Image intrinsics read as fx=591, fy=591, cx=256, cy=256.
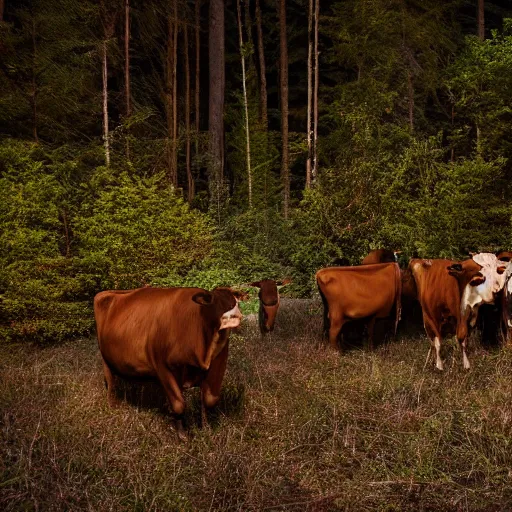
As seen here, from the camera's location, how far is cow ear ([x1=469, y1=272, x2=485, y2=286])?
7.22m

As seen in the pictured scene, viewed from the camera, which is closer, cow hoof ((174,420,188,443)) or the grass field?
the grass field

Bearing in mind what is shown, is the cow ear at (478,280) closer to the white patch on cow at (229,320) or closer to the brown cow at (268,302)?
the brown cow at (268,302)

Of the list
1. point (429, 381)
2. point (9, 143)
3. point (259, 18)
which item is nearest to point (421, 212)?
point (429, 381)

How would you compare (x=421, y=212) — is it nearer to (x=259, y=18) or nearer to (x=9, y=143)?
(x=9, y=143)

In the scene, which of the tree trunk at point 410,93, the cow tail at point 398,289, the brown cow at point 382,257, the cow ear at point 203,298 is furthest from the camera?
the tree trunk at point 410,93

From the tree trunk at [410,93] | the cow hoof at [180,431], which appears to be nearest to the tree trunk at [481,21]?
the tree trunk at [410,93]

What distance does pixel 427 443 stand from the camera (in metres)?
5.07

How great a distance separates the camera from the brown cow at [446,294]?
7387 mm

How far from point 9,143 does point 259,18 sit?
18.2m

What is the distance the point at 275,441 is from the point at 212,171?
14.6 m

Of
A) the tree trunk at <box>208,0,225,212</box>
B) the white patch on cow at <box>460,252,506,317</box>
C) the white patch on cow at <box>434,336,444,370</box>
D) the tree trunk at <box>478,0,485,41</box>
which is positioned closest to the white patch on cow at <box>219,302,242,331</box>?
the white patch on cow at <box>434,336,444,370</box>

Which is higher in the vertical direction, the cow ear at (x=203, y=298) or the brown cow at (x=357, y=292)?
the cow ear at (x=203, y=298)

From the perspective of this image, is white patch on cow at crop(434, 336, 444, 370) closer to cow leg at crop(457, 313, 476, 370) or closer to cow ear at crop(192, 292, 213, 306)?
cow leg at crop(457, 313, 476, 370)

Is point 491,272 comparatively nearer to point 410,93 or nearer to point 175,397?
point 175,397
